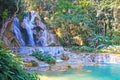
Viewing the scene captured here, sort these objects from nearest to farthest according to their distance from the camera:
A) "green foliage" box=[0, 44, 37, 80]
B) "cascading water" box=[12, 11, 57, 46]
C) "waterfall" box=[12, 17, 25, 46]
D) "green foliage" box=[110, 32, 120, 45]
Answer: "green foliage" box=[0, 44, 37, 80] → "waterfall" box=[12, 17, 25, 46] → "cascading water" box=[12, 11, 57, 46] → "green foliage" box=[110, 32, 120, 45]

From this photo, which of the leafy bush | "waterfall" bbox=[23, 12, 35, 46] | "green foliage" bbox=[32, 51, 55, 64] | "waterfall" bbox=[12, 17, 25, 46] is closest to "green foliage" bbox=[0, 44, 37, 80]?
"green foliage" bbox=[32, 51, 55, 64]

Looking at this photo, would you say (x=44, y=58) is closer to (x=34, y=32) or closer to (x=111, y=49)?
(x=34, y=32)

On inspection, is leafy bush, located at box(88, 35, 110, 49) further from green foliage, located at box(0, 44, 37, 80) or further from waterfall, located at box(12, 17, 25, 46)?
green foliage, located at box(0, 44, 37, 80)

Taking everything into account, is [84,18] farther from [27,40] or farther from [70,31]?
[27,40]

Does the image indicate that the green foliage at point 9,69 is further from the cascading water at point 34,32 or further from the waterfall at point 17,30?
the cascading water at point 34,32

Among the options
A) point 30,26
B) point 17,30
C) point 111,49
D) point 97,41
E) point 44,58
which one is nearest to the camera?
point 44,58

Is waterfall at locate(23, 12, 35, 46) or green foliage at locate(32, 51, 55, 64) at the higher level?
waterfall at locate(23, 12, 35, 46)

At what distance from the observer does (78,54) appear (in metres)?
21.1

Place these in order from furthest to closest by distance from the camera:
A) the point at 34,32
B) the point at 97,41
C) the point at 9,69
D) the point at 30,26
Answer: the point at 97,41
the point at 34,32
the point at 30,26
the point at 9,69

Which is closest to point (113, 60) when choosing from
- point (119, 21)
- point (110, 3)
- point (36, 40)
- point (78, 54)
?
point (78, 54)

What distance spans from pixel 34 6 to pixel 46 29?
5.30 meters

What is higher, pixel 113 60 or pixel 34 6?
pixel 34 6

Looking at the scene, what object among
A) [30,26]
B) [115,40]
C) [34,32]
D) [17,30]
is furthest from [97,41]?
[17,30]

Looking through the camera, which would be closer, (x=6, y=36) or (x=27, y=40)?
(x=6, y=36)
